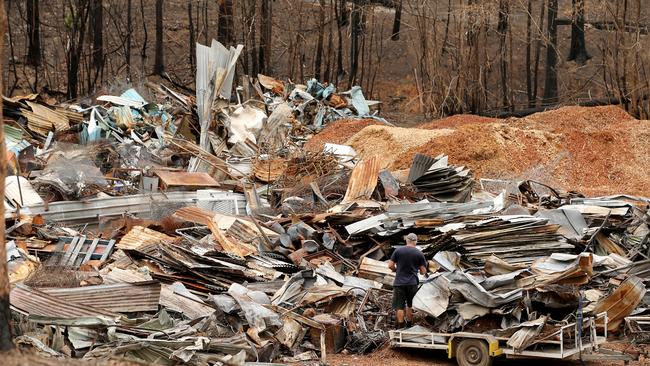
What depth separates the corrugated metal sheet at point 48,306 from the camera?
37.9 feet

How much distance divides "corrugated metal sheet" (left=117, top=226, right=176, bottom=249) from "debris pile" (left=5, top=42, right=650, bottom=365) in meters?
0.03

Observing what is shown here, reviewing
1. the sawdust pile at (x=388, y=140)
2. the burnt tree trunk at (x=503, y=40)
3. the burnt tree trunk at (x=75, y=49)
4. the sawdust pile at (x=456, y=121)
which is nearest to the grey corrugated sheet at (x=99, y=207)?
the sawdust pile at (x=388, y=140)

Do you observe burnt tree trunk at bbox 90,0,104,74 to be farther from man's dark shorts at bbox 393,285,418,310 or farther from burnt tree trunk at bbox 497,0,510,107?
man's dark shorts at bbox 393,285,418,310

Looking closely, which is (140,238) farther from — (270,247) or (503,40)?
(503,40)

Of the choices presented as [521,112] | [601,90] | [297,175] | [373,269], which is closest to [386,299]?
[373,269]

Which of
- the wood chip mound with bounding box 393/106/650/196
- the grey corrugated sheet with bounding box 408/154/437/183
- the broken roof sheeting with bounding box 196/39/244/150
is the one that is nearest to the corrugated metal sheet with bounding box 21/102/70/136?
the broken roof sheeting with bounding box 196/39/244/150

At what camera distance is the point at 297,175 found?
20531 mm

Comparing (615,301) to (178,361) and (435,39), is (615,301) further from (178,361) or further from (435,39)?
(435,39)

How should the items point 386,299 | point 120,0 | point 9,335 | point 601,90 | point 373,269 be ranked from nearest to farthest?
point 9,335
point 386,299
point 373,269
point 601,90
point 120,0

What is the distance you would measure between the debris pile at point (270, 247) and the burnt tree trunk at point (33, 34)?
10.8 meters

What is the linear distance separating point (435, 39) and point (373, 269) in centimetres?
1960

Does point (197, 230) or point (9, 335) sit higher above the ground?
point (9, 335)

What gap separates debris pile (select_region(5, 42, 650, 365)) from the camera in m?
11.5

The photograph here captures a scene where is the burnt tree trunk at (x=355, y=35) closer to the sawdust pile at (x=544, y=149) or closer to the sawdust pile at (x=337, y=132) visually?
the sawdust pile at (x=337, y=132)
